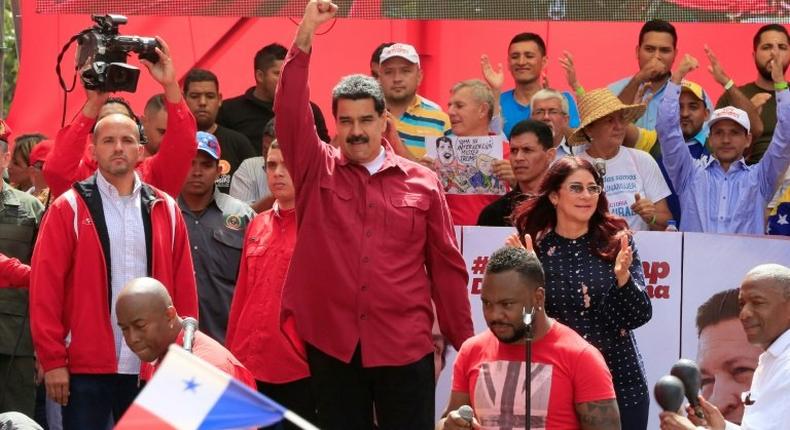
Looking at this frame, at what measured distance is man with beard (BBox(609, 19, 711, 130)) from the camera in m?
10.8

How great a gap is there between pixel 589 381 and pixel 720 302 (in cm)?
296

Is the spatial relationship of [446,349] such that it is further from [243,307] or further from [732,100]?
[732,100]

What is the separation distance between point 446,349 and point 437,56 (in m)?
4.04

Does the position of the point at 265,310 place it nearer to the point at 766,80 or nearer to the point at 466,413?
the point at 466,413

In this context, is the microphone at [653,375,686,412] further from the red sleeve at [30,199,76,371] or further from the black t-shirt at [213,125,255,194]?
the black t-shirt at [213,125,255,194]

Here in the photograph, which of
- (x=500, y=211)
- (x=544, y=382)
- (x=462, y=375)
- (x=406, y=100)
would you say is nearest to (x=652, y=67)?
(x=406, y=100)

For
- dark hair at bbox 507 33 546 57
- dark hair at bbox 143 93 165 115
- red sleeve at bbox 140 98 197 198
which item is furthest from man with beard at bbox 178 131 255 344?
dark hair at bbox 507 33 546 57

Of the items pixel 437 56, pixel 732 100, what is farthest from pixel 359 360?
pixel 437 56

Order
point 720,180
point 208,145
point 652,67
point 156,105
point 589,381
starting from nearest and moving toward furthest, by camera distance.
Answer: point 589,381
point 208,145
point 720,180
point 156,105
point 652,67

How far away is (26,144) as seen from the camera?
11.3m

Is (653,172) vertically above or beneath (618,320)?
above

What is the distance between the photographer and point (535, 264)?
6352mm

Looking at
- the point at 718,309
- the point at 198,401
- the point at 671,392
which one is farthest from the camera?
the point at 718,309

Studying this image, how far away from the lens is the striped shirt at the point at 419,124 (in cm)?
1034
